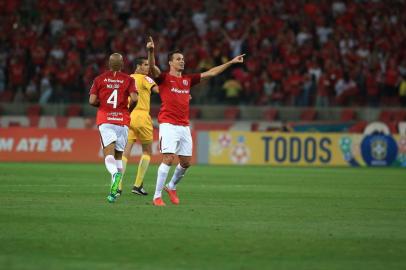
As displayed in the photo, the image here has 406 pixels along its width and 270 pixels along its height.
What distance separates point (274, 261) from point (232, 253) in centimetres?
54

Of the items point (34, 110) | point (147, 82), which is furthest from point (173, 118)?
point (34, 110)

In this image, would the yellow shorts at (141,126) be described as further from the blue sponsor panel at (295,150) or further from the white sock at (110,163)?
the blue sponsor panel at (295,150)

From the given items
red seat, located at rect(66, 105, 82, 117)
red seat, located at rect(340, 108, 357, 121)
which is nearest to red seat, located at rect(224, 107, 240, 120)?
red seat, located at rect(340, 108, 357, 121)

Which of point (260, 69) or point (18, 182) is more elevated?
point (260, 69)

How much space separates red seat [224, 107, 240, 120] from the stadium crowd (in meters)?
0.33

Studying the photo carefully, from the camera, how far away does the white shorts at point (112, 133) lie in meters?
14.1

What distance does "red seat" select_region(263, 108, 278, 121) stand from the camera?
30.8m

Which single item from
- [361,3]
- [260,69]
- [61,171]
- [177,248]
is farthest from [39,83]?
[177,248]

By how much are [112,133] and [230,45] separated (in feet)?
64.5

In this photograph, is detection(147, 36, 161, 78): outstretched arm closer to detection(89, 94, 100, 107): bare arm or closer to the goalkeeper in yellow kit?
detection(89, 94, 100, 107): bare arm

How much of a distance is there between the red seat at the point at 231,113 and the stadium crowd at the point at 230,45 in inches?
13.0

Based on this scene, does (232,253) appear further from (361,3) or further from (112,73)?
(361,3)

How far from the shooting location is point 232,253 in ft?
28.1

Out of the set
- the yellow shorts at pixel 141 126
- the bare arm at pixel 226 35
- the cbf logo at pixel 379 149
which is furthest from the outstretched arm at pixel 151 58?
the bare arm at pixel 226 35
